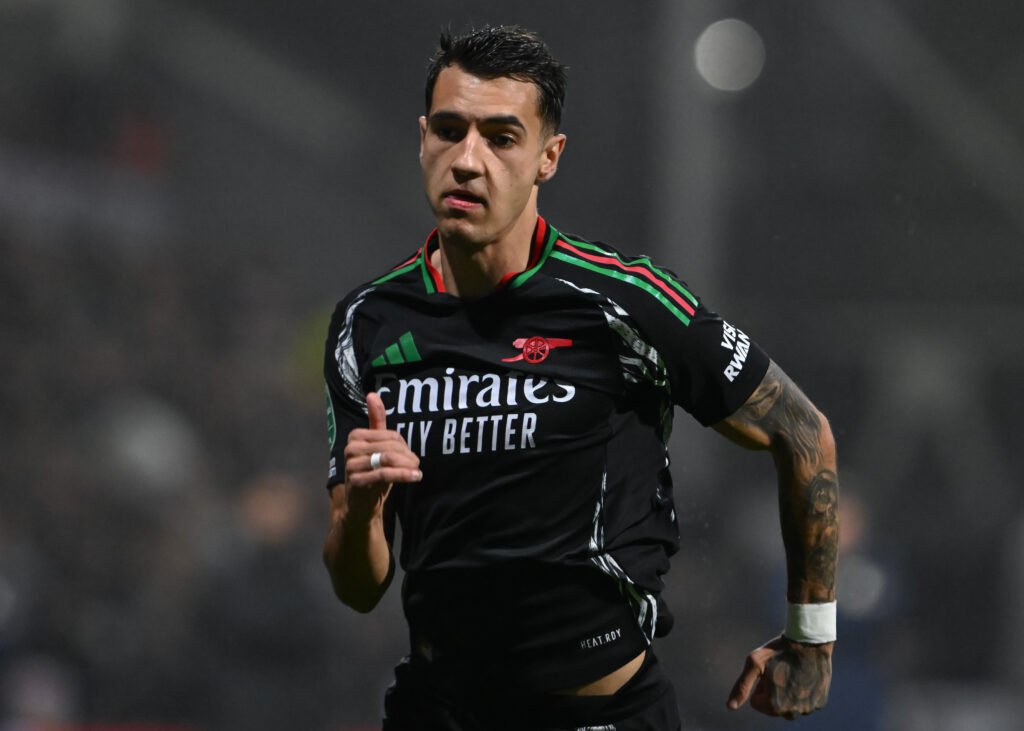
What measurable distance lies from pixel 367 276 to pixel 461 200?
4.36 meters

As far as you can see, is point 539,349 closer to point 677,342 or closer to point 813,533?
point 677,342

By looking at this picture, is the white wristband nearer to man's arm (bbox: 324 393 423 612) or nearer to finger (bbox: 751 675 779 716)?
finger (bbox: 751 675 779 716)

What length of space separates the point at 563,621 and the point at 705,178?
12.6 feet

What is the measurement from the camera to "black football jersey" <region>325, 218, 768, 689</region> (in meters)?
2.04

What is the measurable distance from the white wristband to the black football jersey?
0.85ft

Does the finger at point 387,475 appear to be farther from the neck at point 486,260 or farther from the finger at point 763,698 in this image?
the finger at point 763,698

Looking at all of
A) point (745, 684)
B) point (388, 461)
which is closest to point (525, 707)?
point (745, 684)

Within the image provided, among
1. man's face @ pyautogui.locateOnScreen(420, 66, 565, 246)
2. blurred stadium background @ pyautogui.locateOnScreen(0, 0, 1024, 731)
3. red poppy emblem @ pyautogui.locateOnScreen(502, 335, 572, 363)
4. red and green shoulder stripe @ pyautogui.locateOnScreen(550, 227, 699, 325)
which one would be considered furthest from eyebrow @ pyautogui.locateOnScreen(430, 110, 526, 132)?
blurred stadium background @ pyautogui.locateOnScreen(0, 0, 1024, 731)

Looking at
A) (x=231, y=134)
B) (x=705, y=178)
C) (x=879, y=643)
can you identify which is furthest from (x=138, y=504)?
(x=879, y=643)

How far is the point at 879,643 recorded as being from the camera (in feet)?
15.5

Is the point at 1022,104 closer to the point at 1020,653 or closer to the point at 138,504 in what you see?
the point at 1020,653

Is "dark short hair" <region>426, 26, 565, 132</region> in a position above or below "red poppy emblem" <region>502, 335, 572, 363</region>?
above

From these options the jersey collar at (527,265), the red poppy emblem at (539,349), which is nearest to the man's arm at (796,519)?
the red poppy emblem at (539,349)

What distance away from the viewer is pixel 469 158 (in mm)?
2051
